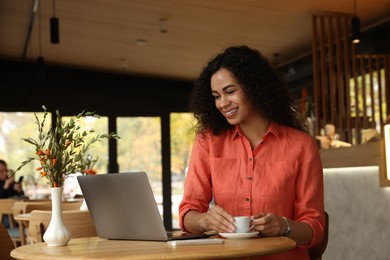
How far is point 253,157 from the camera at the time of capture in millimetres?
2654

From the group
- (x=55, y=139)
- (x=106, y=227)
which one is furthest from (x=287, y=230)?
(x=55, y=139)

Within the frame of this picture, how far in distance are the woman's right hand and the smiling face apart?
0.38 m

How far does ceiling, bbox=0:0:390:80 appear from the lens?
26.9ft

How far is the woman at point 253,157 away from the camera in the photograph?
2.58m

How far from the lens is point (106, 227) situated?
2.49 metres

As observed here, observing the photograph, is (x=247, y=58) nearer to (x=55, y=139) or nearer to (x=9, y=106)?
(x=55, y=139)

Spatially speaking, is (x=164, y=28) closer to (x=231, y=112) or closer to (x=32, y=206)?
(x=32, y=206)

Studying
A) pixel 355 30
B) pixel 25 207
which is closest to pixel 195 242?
pixel 25 207

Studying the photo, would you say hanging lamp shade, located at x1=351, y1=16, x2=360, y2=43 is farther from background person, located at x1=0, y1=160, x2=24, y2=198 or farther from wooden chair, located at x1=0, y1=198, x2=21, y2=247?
background person, located at x1=0, y1=160, x2=24, y2=198

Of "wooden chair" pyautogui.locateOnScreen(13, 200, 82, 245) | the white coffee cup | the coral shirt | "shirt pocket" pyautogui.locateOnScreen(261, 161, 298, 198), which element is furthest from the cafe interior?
the white coffee cup

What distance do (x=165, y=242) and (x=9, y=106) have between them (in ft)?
35.4

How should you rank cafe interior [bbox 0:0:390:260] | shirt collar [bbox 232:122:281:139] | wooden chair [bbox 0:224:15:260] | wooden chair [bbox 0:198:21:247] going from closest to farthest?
shirt collar [bbox 232:122:281:139]
wooden chair [bbox 0:224:15:260]
cafe interior [bbox 0:0:390:260]
wooden chair [bbox 0:198:21:247]

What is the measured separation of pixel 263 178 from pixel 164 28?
6.87 m

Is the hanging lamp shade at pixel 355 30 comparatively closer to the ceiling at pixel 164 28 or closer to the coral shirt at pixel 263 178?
the ceiling at pixel 164 28
